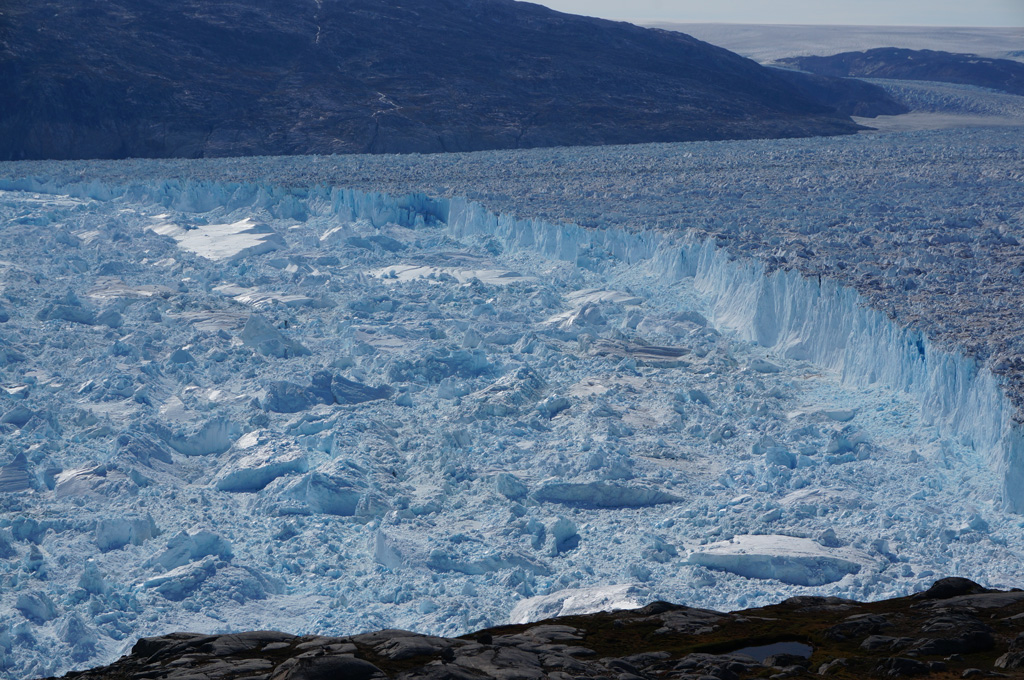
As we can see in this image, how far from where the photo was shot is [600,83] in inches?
1431

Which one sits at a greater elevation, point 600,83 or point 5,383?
point 600,83

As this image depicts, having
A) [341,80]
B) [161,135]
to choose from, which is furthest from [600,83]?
[161,135]

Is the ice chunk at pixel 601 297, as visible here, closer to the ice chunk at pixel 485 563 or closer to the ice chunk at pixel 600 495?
the ice chunk at pixel 600 495

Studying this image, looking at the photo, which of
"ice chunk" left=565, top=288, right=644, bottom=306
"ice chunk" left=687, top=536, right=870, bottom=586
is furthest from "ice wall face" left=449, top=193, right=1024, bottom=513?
"ice chunk" left=687, top=536, right=870, bottom=586

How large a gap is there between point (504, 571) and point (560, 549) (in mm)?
508

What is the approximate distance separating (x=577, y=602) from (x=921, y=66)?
5456cm

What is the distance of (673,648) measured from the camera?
5.04m

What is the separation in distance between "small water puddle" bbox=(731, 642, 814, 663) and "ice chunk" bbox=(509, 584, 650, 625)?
1253mm

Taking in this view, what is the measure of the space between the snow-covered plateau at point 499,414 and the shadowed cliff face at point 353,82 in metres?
13.0

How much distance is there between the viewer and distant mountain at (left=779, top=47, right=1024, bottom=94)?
164 ft

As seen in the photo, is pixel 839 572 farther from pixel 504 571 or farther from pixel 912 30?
pixel 912 30

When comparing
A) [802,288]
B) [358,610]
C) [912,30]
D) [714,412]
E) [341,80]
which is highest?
[912,30]

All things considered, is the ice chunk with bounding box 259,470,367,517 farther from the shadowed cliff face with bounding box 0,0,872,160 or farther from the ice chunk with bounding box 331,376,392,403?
the shadowed cliff face with bounding box 0,0,872,160

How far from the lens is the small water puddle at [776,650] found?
16.0ft
